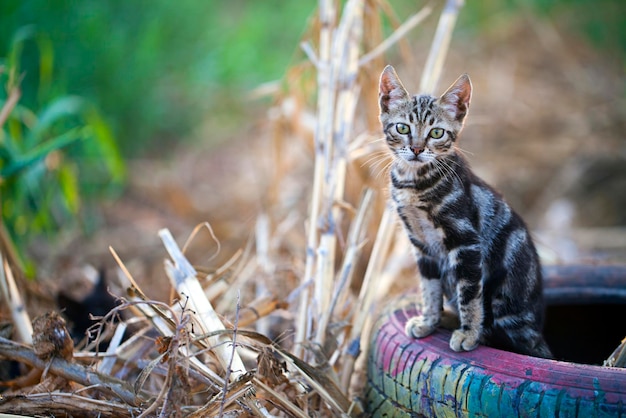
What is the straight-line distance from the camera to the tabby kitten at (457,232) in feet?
7.37

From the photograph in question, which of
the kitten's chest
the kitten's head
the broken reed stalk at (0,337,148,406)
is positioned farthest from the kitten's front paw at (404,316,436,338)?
the broken reed stalk at (0,337,148,406)

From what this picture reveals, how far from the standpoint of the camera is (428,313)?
2400 mm

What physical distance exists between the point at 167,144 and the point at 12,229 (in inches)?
123

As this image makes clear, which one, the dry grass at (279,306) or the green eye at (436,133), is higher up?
the green eye at (436,133)

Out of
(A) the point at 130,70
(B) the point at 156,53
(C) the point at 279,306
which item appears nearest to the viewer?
(C) the point at 279,306

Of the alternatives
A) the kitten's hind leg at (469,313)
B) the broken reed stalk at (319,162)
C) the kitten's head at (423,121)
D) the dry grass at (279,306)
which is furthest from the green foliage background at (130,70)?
the kitten's hind leg at (469,313)

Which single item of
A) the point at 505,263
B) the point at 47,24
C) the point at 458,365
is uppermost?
the point at 47,24

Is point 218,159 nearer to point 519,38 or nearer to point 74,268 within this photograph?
point 74,268

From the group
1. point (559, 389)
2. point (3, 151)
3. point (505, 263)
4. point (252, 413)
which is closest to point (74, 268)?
point (3, 151)

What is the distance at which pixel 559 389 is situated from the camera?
1.85 metres

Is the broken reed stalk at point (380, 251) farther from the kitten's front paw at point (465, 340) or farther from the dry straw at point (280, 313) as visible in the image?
the kitten's front paw at point (465, 340)

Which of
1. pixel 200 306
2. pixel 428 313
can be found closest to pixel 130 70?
pixel 200 306

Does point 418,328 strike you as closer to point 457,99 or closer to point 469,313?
point 469,313

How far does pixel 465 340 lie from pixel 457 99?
0.82 metres
